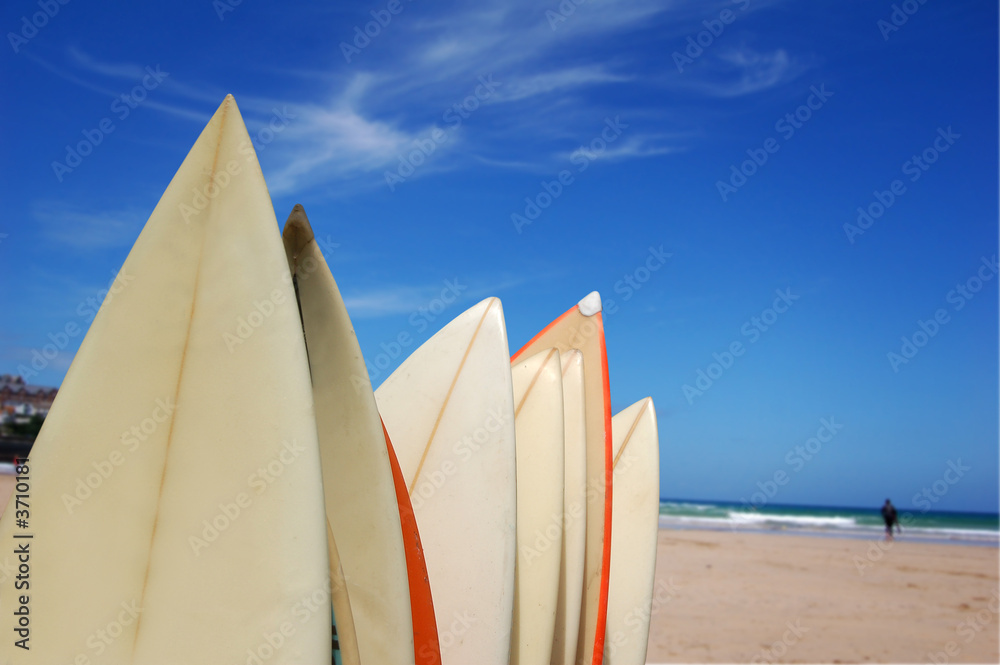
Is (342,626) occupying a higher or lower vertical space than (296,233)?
lower

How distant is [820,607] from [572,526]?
860 centimetres

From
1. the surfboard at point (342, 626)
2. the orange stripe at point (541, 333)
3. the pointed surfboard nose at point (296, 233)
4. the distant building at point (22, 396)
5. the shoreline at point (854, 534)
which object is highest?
the distant building at point (22, 396)

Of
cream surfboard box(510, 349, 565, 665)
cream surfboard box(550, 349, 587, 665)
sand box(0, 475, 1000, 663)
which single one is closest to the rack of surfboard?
cream surfboard box(510, 349, 565, 665)

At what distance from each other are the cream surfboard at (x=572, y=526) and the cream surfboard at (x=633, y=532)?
0.76 metres

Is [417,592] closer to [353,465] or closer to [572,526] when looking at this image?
[353,465]

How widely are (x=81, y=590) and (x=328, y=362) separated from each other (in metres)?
1.03

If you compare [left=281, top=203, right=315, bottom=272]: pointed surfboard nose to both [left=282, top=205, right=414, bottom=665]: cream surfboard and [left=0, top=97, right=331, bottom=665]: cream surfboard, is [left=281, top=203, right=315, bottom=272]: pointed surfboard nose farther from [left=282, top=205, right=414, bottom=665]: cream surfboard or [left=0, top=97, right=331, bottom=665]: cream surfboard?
[left=0, top=97, right=331, bottom=665]: cream surfboard

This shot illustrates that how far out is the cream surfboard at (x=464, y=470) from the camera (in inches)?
129

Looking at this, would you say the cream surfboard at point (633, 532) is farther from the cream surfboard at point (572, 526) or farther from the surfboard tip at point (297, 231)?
the surfboard tip at point (297, 231)

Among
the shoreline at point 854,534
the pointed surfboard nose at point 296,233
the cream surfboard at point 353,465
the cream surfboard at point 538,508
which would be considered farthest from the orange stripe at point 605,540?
the shoreline at point 854,534

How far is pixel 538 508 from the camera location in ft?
12.8

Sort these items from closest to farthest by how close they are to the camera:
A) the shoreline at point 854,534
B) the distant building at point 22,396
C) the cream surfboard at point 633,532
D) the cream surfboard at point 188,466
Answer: the cream surfboard at point 188,466
the cream surfboard at point 633,532
the shoreline at point 854,534
the distant building at point 22,396

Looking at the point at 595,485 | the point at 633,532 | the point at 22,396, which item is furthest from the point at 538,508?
the point at 22,396

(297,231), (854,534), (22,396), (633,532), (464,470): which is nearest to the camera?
(297,231)
